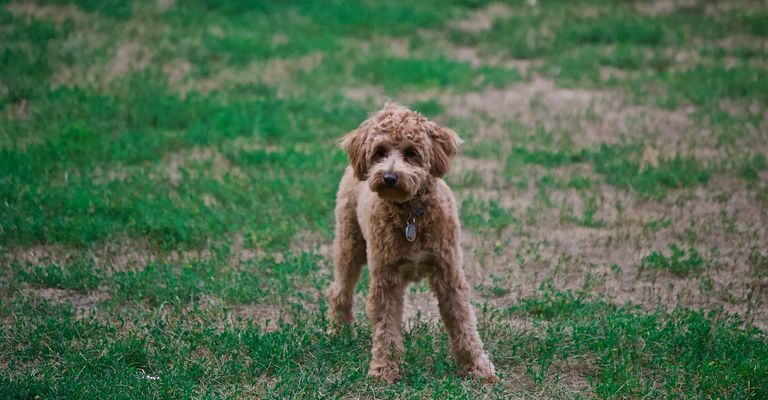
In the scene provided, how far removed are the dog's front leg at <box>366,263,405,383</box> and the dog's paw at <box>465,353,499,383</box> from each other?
478 millimetres

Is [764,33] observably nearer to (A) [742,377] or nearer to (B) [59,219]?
(A) [742,377]

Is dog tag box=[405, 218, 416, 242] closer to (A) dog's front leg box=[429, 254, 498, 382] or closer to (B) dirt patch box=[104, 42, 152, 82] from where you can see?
(A) dog's front leg box=[429, 254, 498, 382]

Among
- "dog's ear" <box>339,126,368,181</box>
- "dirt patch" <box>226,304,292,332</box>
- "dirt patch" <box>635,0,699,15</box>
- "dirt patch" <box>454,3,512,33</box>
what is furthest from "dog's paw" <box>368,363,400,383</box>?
"dirt patch" <box>635,0,699,15</box>

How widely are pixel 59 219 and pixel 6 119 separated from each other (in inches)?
149

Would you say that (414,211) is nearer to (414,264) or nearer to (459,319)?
(414,264)

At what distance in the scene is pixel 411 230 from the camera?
18.0 feet

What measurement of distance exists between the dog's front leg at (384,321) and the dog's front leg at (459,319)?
0.96 ft

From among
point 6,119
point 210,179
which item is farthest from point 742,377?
point 6,119

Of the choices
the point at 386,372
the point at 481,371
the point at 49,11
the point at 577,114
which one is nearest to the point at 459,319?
the point at 481,371

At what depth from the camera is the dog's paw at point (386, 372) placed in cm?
559

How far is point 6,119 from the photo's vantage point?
37.3 ft

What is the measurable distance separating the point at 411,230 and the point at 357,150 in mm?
648

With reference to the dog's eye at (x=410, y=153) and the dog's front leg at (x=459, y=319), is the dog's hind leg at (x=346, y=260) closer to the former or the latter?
the dog's front leg at (x=459, y=319)

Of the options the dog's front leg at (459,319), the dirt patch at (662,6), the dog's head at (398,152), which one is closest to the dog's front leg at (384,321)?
the dog's front leg at (459,319)
